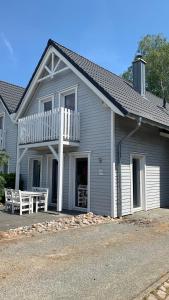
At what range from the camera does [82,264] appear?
228 inches

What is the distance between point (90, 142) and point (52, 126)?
1.64 meters

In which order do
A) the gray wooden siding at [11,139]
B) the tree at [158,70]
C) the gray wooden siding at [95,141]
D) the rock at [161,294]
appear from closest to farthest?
the rock at [161,294] → the gray wooden siding at [95,141] → the gray wooden siding at [11,139] → the tree at [158,70]

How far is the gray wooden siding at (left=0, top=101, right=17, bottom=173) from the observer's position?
1758 centimetres

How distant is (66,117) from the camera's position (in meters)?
12.4

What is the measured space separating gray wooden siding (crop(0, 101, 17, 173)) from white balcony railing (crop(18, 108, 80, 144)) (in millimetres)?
4082

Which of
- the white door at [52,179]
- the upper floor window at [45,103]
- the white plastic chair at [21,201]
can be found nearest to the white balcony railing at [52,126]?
the white door at [52,179]

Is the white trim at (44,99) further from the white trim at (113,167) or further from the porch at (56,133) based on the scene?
the white trim at (113,167)

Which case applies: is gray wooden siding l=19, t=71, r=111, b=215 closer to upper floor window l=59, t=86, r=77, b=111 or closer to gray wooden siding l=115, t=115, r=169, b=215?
upper floor window l=59, t=86, r=77, b=111

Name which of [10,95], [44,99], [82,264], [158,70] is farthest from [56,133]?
[158,70]

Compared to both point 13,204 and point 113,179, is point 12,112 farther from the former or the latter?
point 113,179

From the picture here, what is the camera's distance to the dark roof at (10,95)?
18.8 m

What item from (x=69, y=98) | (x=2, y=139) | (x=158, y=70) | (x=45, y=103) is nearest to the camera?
(x=69, y=98)

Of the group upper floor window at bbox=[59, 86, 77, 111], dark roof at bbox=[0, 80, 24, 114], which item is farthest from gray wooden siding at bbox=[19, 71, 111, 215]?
dark roof at bbox=[0, 80, 24, 114]

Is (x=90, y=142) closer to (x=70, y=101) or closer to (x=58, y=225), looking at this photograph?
(x=70, y=101)
